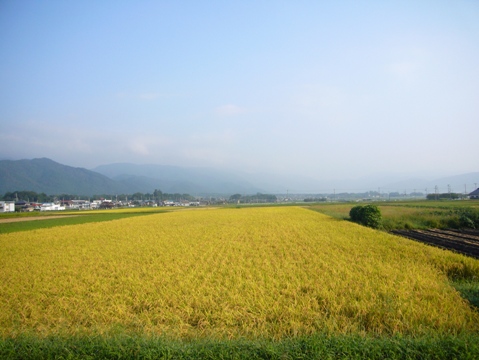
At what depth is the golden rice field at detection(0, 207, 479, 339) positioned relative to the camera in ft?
16.1

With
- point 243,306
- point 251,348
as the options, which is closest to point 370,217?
point 243,306

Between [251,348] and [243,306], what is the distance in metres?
1.79

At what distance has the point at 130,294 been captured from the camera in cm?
668

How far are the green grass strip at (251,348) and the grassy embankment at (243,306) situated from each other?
0.05 feet

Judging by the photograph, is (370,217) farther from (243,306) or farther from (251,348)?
(251,348)

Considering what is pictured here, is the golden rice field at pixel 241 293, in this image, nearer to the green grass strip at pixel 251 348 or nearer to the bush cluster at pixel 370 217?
the green grass strip at pixel 251 348

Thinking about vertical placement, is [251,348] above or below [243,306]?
above

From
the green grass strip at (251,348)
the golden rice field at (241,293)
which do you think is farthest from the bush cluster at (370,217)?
the green grass strip at (251,348)

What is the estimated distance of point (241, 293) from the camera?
6.29 m

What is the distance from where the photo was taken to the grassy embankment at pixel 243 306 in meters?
3.95

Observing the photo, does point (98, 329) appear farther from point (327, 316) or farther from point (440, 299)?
point (440, 299)

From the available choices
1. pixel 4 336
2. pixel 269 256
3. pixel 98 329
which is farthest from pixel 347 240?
pixel 4 336

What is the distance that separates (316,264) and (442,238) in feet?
37.5

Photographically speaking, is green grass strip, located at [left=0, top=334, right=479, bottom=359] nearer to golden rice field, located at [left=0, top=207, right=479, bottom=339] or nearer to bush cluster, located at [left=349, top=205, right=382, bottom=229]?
golden rice field, located at [left=0, top=207, right=479, bottom=339]
